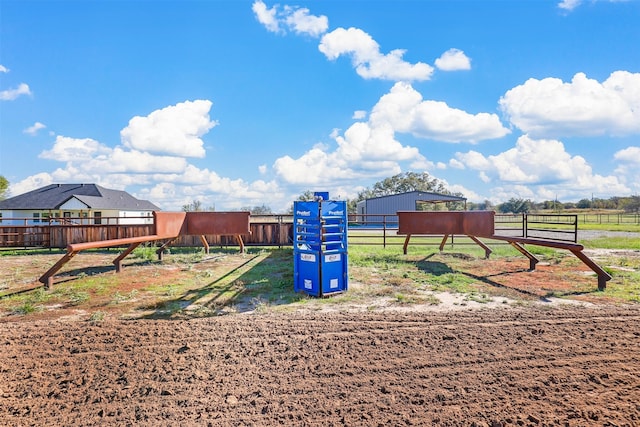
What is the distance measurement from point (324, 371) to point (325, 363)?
0.58 feet

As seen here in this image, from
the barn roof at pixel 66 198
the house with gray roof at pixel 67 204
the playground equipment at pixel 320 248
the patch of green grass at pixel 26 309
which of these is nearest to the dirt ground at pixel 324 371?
the patch of green grass at pixel 26 309

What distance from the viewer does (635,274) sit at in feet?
30.5

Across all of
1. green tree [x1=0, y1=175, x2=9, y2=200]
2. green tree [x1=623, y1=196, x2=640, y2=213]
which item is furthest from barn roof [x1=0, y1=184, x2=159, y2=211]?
green tree [x1=623, y1=196, x2=640, y2=213]

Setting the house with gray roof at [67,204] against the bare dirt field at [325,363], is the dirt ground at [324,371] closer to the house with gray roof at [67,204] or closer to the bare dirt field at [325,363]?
the bare dirt field at [325,363]

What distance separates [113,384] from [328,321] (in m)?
2.86

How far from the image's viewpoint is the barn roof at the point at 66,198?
34969 mm

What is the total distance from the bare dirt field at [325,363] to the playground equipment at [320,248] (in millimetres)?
535

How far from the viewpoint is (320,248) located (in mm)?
7340

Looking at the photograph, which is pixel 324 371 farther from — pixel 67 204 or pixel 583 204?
pixel 583 204

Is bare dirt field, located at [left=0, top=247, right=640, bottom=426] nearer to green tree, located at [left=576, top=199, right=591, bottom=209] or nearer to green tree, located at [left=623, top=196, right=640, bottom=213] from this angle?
green tree, located at [left=623, top=196, right=640, bottom=213]

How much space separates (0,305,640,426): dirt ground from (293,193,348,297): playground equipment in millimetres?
1727

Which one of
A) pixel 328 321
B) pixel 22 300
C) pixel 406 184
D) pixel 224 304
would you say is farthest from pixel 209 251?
pixel 406 184

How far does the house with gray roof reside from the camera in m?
33.2

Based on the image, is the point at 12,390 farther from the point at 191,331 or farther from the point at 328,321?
the point at 328,321
